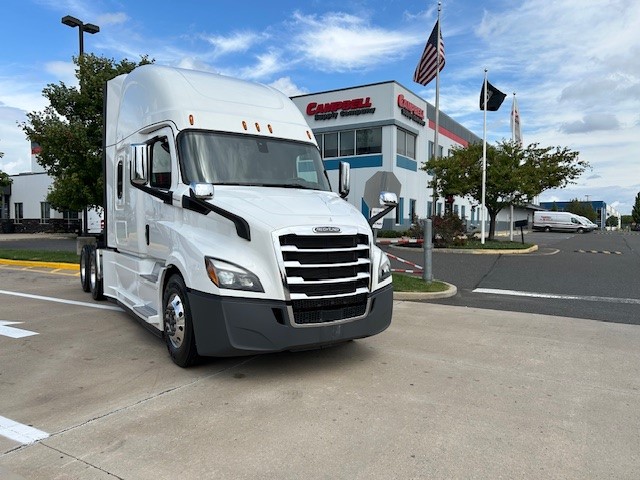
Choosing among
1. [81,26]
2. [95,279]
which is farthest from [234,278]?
[81,26]

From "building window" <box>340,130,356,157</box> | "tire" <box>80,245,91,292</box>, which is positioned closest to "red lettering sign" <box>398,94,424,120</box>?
"building window" <box>340,130,356,157</box>

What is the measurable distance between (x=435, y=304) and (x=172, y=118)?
588cm

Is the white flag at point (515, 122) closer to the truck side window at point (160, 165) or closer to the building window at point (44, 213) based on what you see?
the truck side window at point (160, 165)

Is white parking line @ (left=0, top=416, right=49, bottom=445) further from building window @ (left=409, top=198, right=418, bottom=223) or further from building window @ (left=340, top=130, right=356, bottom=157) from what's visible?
building window @ (left=409, top=198, right=418, bottom=223)

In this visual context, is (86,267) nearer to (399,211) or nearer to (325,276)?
(325,276)

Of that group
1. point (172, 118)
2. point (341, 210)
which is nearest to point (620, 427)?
point (341, 210)

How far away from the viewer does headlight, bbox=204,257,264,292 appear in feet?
14.8

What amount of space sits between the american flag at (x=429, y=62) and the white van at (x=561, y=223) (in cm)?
3956

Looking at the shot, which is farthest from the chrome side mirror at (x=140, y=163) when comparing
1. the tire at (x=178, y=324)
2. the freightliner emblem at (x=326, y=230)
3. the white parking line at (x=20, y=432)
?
the white parking line at (x=20, y=432)

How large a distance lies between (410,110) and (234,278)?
29.5 meters

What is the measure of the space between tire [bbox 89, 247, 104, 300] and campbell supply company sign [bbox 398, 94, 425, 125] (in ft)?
80.1

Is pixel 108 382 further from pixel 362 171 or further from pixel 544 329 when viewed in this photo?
pixel 362 171

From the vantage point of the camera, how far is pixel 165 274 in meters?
5.49

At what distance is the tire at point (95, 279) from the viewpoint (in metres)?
8.92
